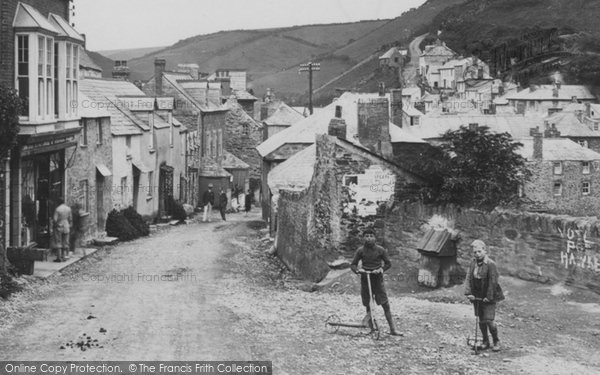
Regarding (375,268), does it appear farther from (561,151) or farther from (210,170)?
(561,151)

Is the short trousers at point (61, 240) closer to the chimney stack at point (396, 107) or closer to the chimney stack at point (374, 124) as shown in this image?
the chimney stack at point (374, 124)

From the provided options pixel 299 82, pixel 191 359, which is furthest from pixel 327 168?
pixel 299 82

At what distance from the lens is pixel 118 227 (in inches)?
1201

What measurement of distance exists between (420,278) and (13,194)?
33.6 ft

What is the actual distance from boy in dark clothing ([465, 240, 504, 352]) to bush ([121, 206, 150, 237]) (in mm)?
21456

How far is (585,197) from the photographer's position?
254 feet

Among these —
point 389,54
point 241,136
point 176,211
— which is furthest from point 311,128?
point 389,54

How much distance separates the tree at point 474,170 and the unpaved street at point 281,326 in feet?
7.70

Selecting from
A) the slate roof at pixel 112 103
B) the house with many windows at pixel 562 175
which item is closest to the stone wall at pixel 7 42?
the slate roof at pixel 112 103

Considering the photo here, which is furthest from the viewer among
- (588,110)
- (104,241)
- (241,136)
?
(588,110)

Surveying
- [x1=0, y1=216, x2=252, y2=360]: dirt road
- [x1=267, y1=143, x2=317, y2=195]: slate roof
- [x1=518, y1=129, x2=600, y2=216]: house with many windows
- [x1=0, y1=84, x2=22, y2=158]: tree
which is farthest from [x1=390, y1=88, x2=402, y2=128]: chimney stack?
[x1=518, y1=129, x2=600, y2=216]: house with many windows

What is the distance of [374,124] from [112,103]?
1533cm

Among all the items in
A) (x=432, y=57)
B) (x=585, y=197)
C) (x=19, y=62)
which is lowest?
(x=585, y=197)

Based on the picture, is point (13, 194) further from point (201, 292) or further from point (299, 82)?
point (299, 82)
